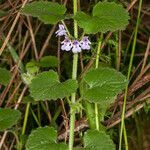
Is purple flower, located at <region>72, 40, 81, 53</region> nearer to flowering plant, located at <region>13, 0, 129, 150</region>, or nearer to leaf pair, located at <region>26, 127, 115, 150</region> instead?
flowering plant, located at <region>13, 0, 129, 150</region>

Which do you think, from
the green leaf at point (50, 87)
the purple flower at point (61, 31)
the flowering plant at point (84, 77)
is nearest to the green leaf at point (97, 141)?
the flowering plant at point (84, 77)

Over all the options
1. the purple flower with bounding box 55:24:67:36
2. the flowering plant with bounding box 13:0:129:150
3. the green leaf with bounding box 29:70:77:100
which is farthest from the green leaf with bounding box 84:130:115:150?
the purple flower with bounding box 55:24:67:36

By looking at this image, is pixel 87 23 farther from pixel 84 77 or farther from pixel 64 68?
pixel 64 68

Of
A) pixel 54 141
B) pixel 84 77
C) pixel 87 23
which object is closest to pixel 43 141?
pixel 54 141

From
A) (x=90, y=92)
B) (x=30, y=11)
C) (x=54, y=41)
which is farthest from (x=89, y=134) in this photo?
(x=54, y=41)

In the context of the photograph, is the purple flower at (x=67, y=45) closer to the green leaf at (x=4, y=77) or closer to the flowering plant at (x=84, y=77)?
the flowering plant at (x=84, y=77)
